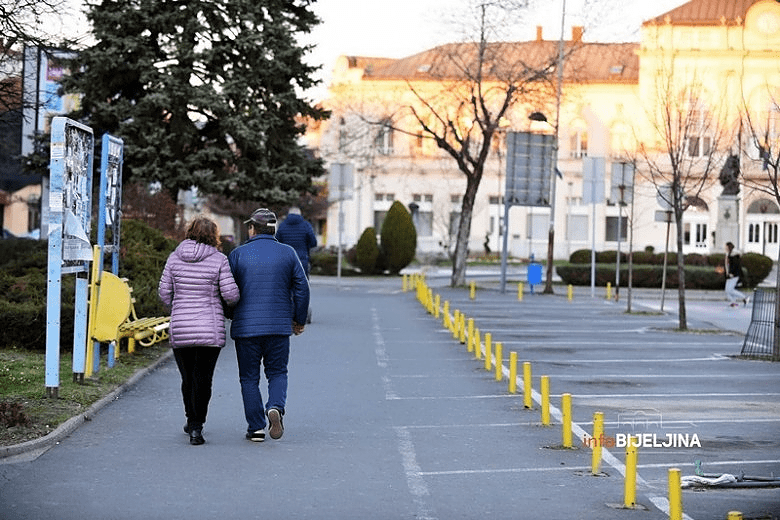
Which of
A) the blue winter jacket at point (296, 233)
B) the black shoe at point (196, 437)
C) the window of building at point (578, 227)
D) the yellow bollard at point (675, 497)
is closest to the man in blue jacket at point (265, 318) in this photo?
the black shoe at point (196, 437)

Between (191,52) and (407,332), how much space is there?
44.2 feet

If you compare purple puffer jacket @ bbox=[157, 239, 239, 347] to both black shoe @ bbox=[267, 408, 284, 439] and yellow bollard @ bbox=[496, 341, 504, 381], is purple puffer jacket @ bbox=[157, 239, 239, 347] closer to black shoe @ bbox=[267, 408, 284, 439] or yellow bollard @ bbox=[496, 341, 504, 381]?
black shoe @ bbox=[267, 408, 284, 439]

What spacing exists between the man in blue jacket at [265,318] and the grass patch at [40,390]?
1.69 meters

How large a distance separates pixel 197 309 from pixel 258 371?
758mm

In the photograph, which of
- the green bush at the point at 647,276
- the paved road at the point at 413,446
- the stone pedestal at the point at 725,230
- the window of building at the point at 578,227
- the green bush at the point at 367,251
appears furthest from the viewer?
the window of building at the point at 578,227

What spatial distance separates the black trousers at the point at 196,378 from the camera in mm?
11016

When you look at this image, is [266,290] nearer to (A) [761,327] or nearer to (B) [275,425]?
(B) [275,425]

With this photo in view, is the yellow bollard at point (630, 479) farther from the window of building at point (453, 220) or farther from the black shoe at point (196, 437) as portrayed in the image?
the window of building at point (453, 220)

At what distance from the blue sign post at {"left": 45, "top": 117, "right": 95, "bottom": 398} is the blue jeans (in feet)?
7.88

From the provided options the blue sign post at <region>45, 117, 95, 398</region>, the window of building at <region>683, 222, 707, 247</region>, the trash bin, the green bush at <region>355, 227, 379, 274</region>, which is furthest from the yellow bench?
the window of building at <region>683, 222, 707, 247</region>

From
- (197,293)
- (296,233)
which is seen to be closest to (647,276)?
(296,233)

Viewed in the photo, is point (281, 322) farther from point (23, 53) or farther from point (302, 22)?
point (302, 22)

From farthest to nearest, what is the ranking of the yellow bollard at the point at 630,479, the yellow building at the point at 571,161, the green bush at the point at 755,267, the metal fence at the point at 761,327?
the yellow building at the point at 571,161 → the green bush at the point at 755,267 → the metal fence at the point at 761,327 → the yellow bollard at the point at 630,479

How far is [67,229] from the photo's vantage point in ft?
43.0
